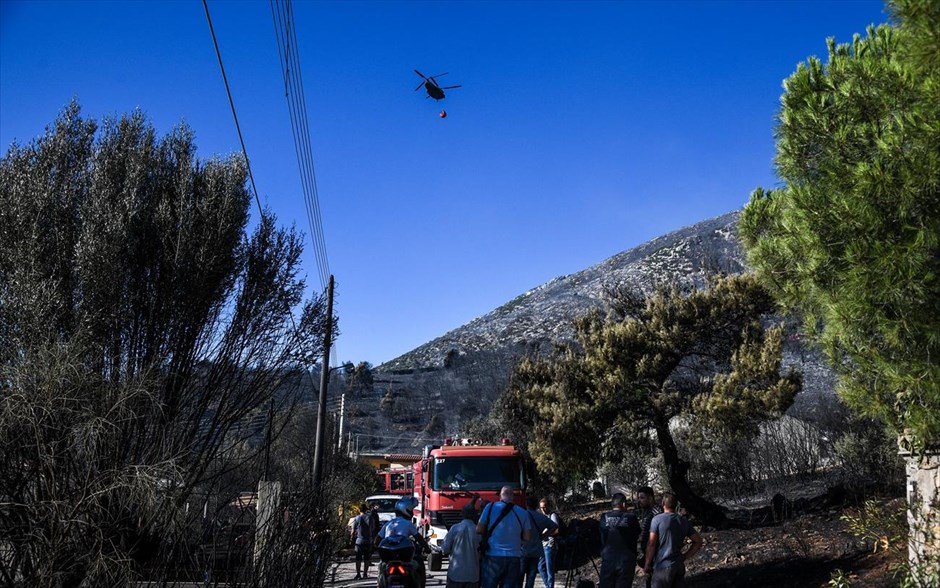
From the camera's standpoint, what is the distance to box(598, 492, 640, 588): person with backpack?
10.7 m

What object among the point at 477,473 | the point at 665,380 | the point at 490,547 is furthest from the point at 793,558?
the point at 665,380

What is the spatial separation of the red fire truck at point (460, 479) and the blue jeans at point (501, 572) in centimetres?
914

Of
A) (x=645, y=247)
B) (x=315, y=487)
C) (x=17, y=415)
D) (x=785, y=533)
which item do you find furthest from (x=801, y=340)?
(x=645, y=247)

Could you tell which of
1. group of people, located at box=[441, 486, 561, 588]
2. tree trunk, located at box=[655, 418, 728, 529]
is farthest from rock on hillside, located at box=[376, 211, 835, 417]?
group of people, located at box=[441, 486, 561, 588]

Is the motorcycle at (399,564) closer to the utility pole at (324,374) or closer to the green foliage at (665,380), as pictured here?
the utility pole at (324,374)

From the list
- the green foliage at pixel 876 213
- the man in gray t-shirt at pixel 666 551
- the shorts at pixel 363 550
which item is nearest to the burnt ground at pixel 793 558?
the man in gray t-shirt at pixel 666 551

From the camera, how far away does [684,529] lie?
956 cm

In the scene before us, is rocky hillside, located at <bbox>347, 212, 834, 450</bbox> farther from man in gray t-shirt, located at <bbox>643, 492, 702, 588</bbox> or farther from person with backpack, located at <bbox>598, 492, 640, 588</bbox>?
man in gray t-shirt, located at <bbox>643, 492, 702, 588</bbox>

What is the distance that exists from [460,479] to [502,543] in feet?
31.9

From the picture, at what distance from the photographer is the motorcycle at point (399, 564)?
9789 mm

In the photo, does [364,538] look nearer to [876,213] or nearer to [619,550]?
[619,550]

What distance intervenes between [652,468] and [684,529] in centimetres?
2125

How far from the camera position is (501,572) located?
9727mm

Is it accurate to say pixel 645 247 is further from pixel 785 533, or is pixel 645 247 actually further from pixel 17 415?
pixel 17 415
